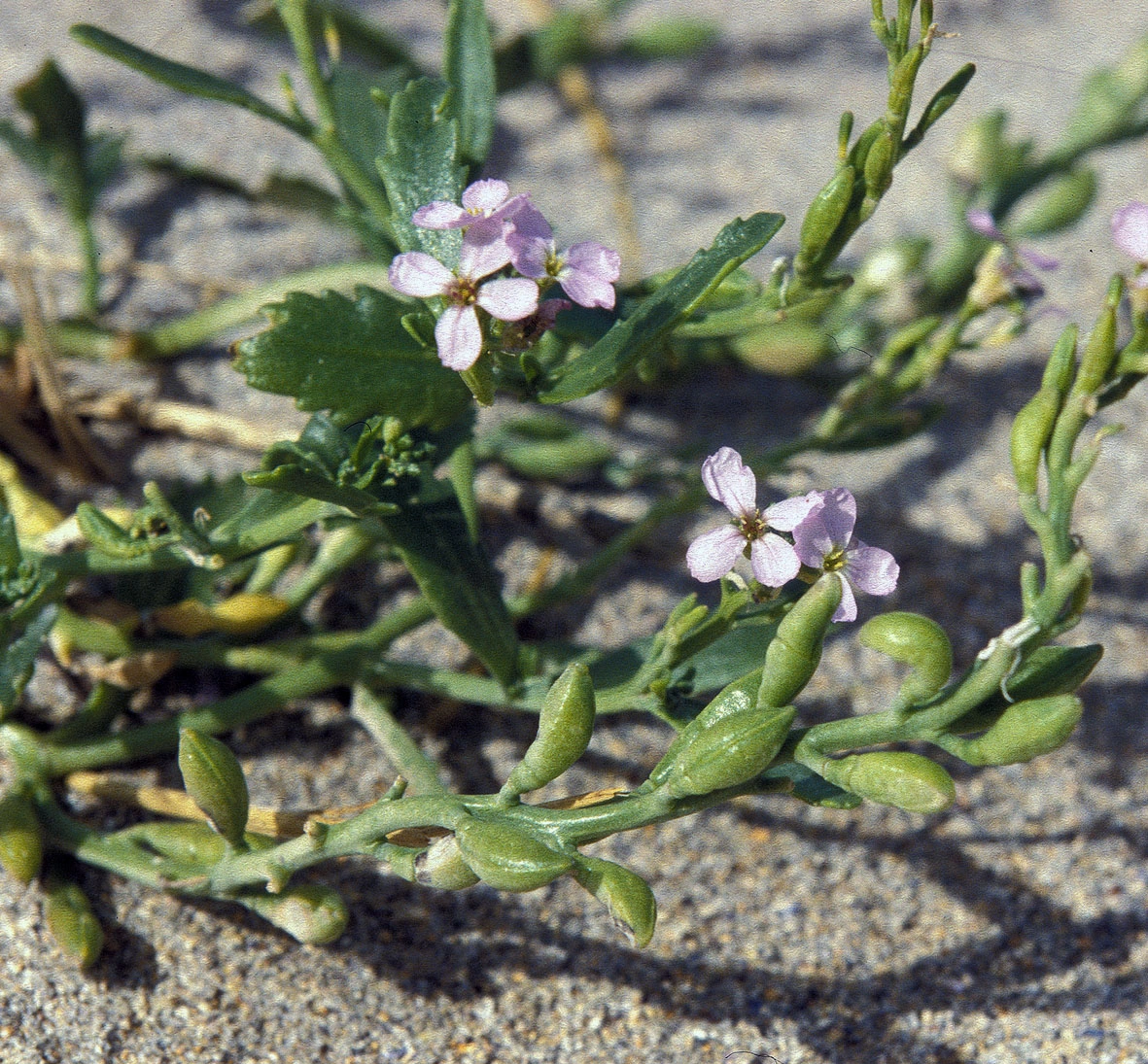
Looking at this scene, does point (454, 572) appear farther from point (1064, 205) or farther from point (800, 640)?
point (1064, 205)

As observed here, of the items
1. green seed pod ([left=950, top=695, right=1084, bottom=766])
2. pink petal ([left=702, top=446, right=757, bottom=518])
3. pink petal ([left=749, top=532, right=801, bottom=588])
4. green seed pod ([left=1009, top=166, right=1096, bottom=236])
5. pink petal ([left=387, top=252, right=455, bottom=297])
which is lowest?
green seed pod ([left=1009, top=166, right=1096, bottom=236])

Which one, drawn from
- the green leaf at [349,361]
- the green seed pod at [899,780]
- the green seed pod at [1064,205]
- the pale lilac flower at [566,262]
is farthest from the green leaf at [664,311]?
the green seed pod at [1064,205]

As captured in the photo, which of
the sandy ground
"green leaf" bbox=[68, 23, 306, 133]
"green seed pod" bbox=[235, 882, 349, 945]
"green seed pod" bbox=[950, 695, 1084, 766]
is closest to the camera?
"green seed pod" bbox=[950, 695, 1084, 766]

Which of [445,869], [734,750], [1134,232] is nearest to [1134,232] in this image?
[1134,232]

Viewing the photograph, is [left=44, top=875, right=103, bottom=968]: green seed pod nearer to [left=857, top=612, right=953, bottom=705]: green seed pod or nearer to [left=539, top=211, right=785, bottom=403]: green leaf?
[left=539, top=211, right=785, bottom=403]: green leaf

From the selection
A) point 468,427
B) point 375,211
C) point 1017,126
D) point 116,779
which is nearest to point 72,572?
point 116,779

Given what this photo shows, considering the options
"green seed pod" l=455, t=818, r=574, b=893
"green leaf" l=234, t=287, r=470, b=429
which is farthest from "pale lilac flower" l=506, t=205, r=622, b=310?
"green seed pod" l=455, t=818, r=574, b=893

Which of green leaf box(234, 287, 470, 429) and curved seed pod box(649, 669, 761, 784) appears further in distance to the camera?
green leaf box(234, 287, 470, 429)

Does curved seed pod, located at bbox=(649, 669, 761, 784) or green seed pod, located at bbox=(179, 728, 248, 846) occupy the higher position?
curved seed pod, located at bbox=(649, 669, 761, 784)
